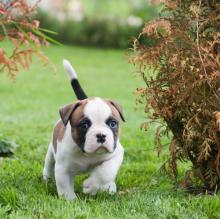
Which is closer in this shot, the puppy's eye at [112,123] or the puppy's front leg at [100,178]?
the puppy's eye at [112,123]

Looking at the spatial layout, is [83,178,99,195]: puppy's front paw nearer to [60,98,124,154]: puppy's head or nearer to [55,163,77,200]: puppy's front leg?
[55,163,77,200]: puppy's front leg

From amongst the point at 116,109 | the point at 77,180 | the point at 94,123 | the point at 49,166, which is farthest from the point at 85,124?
the point at 77,180

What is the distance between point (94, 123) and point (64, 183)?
60 cm

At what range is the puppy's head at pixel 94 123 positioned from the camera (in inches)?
209

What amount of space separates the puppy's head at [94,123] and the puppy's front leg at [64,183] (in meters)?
0.31

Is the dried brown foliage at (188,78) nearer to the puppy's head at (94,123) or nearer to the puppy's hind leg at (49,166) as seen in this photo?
the puppy's head at (94,123)

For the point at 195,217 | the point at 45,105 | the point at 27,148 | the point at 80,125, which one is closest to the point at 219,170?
the point at 195,217

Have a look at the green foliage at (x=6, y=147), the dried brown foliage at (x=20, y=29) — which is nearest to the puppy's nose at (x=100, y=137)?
the dried brown foliage at (x=20, y=29)

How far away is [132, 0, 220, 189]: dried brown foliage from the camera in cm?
543

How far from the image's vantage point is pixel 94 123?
540cm

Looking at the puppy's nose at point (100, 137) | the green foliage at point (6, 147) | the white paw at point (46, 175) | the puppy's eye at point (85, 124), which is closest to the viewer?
the puppy's nose at point (100, 137)

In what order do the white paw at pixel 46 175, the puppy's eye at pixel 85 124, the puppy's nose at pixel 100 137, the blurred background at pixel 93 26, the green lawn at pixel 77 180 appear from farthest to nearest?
the blurred background at pixel 93 26 → the white paw at pixel 46 175 → the puppy's eye at pixel 85 124 → the puppy's nose at pixel 100 137 → the green lawn at pixel 77 180

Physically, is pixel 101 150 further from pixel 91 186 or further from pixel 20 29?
pixel 20 29

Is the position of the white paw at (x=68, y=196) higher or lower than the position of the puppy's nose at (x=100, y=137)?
lower
